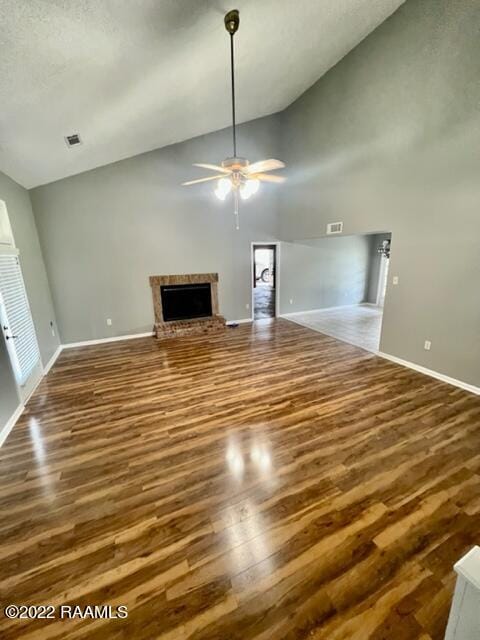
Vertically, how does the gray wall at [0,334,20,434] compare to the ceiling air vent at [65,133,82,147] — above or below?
below

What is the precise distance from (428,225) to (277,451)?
3453 mm

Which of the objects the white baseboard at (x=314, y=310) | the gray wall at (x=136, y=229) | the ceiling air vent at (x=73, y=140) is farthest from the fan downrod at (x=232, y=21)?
the white baseboard at (x=314, y=310)

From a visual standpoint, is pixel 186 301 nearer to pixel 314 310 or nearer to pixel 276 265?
pixel 276 265

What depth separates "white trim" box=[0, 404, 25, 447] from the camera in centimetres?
265

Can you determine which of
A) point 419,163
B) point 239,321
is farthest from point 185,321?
point 419,163

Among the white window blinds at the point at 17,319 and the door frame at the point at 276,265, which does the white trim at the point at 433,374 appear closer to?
the door frame at the point at 276,265

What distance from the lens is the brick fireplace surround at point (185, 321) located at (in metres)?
5.69

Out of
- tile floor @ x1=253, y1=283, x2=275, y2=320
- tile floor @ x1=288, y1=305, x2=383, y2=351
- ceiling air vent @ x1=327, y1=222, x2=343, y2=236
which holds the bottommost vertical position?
tile floor @ x1=288, y1=305, x2=383, y2=351

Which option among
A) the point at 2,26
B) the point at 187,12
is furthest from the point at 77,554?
the point at 187,12

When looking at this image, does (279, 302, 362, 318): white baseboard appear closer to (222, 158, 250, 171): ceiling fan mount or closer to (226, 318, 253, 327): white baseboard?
(226, 318, 253, 327): white baseboard

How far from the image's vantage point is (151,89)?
2.91 meters

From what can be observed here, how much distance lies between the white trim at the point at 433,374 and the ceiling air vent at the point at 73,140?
523 cm

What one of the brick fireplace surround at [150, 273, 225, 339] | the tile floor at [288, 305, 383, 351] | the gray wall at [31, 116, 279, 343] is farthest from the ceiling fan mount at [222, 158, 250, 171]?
the tile floor at [288, 305, 383, 351]

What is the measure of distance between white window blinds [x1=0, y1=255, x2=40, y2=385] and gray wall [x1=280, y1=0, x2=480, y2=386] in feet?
16.4
